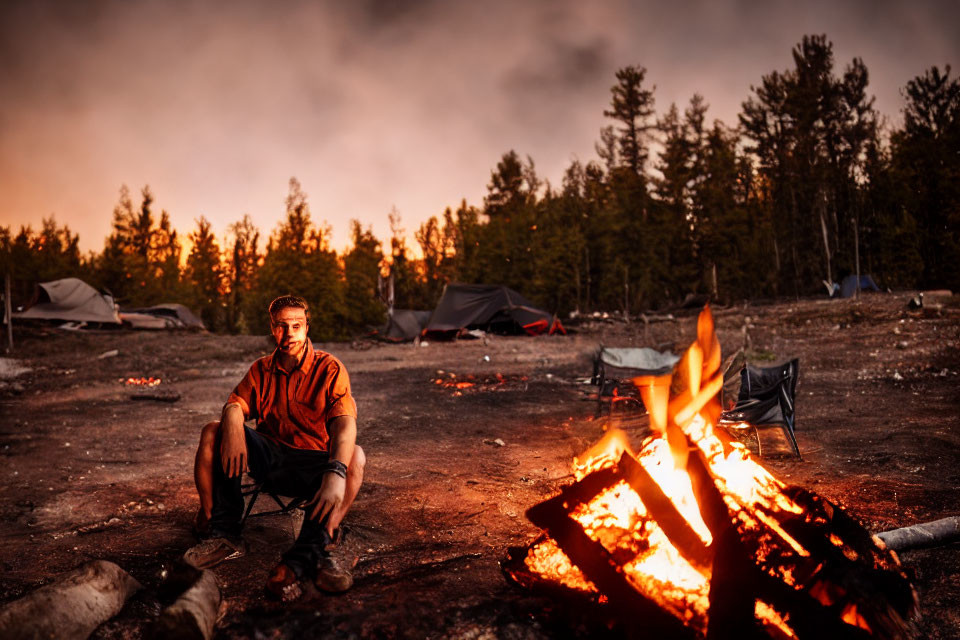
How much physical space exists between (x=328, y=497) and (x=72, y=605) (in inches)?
39.6

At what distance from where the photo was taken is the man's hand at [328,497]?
8.09 feet

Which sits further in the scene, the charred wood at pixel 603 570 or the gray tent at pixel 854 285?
the gray tent at pixel 854 285

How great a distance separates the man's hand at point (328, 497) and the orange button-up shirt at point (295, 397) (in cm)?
40

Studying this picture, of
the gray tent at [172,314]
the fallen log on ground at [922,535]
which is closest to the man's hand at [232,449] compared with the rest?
the fallen log on ground at [922,535]

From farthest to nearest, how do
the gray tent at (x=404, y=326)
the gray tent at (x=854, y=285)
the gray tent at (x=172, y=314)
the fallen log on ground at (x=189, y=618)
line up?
the gray tent at (x=172, y=314) < the gray tent at (x=854, y=285) < the gray tent at (x=404, y=326) < the fallen log on ground at (x=189, y=618)

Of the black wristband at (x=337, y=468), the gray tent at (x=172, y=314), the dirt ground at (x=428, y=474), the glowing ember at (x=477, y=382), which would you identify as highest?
the gray tent at (x=172, y=314)

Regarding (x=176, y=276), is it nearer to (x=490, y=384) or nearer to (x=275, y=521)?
(x=490, y=384)

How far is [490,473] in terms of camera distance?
4680 mm

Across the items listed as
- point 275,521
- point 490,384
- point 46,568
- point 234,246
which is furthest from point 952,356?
point 234,246

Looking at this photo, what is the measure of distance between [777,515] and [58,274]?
157 ft

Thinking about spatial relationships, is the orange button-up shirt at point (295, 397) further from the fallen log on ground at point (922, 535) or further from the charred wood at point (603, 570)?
the fallen log on ground at point (922, 535)

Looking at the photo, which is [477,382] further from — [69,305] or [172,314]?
[172,314]

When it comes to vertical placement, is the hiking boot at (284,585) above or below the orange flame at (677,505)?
below

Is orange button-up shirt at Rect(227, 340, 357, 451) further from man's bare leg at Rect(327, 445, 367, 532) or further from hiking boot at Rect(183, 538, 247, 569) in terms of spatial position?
hiking boot at Rect(183, 538, 247, 569)
